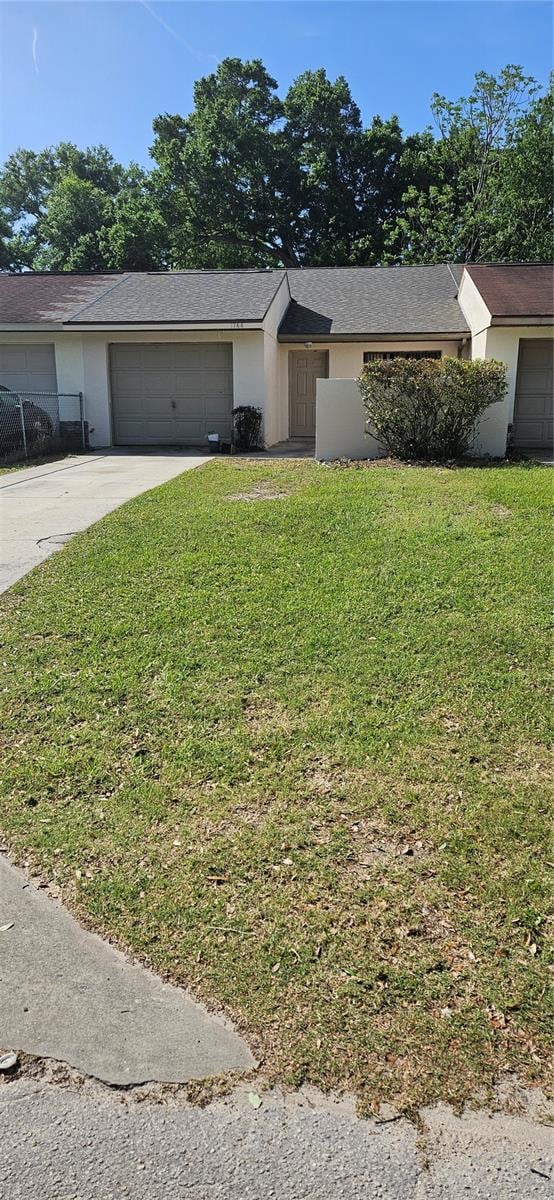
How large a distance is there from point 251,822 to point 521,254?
88.2 ft

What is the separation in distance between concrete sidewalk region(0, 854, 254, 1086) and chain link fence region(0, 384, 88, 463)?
39.4ft

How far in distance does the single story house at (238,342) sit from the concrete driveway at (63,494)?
1.87 metres

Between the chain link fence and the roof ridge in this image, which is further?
the roof ridge

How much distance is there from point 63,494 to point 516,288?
11149mm

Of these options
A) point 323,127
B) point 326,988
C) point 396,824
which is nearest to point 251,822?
point 396,824

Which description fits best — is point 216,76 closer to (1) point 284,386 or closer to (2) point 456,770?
(1) point 284,386

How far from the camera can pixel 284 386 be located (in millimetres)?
17922

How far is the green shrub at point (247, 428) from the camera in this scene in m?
15.5

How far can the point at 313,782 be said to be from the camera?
3.50 meters

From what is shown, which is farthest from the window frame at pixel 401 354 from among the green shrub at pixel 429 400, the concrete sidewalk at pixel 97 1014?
the concrete sidewalk at pixel 97 1014

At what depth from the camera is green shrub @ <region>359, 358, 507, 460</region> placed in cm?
1087

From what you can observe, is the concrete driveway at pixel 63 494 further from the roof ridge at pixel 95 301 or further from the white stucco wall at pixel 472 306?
the white stucco wall at pixel 472 306

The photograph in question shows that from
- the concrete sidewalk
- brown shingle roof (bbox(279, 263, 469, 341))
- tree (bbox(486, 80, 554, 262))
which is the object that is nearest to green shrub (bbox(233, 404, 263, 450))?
brown shingle roof (bbox(279, 263, 469, 341))

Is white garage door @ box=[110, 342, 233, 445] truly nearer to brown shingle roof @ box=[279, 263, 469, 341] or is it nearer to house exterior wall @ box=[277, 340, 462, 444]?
house exterior wall @ box=[277, 340, 462, 444]
